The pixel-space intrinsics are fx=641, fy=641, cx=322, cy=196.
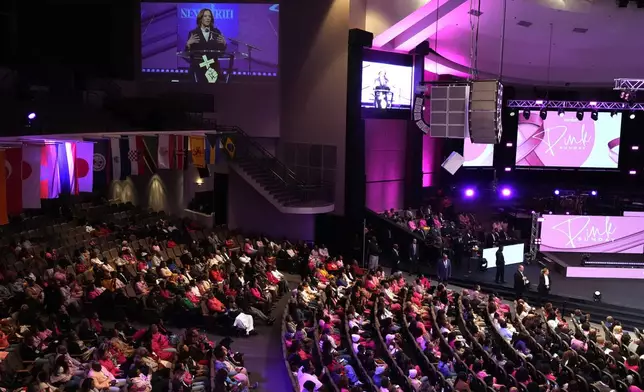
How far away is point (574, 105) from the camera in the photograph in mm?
25453

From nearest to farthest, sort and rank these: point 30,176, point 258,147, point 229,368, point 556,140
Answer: point 229,368 < point 30,176 < point 258,147 < point 556,140

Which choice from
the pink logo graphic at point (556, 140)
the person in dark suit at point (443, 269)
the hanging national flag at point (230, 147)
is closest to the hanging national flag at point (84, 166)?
the hanging national flag at point (230, 147)

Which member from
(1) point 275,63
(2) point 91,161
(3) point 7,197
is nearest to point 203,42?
(1) point 275,63

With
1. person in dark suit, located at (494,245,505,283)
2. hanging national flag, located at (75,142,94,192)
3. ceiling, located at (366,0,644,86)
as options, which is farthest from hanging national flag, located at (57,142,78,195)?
person in dark suit, located at (494,245,505,283)

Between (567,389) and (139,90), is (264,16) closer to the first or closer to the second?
(139,90)

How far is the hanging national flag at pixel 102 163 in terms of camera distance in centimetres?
1459

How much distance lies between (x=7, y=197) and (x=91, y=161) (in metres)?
2.60

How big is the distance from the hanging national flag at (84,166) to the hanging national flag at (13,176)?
6.23ft

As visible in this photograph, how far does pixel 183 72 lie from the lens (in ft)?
76.8

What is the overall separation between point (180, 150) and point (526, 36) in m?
13.2

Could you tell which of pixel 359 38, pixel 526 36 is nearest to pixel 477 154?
pixel 526 36

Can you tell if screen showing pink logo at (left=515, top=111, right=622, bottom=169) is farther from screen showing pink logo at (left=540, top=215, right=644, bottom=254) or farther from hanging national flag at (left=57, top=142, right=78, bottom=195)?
hanging national flag at (left=57, top=142, right=78, bottom=195)

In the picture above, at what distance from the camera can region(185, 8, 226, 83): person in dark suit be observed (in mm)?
22828

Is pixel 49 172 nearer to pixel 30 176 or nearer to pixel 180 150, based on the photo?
pixel 30 176
